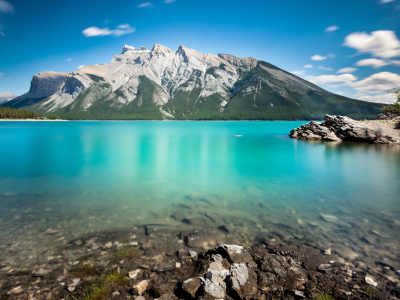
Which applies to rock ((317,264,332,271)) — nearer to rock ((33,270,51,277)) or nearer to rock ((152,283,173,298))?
rock ((152,283,173,298))

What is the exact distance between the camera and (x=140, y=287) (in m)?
5.34

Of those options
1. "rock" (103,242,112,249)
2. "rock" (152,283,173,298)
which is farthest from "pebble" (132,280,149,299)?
"rock" (103,242,112,249)

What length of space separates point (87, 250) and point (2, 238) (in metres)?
3.93

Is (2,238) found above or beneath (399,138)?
beneath

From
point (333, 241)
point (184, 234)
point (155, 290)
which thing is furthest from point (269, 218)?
point (155, 290)

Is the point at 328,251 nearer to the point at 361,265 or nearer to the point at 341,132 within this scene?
the point at 361,265

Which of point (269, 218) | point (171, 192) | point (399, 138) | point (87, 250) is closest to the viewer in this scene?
point (87, 250)

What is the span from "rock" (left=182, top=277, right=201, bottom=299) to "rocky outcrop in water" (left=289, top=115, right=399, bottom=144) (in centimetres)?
5166

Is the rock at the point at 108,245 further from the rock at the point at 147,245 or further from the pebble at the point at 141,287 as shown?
the pebble at the point at 141,287

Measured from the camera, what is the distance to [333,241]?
785 centimetres

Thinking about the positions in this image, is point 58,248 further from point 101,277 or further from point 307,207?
point 307,207

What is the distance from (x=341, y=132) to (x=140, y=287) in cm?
5505

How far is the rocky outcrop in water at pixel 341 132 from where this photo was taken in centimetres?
4181

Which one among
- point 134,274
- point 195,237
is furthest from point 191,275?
point 195,237
